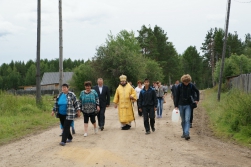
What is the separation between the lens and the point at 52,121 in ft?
59.4

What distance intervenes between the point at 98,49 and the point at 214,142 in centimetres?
2953

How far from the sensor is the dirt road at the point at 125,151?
8320mm

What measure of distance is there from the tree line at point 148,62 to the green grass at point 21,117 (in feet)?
56.3

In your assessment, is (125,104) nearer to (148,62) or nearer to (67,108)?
(67,108)

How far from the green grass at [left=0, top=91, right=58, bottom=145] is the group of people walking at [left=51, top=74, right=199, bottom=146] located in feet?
8.39

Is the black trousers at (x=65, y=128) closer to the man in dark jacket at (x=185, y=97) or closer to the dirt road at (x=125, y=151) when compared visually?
the dirt road at (x=125, y=151)

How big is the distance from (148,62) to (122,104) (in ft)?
156

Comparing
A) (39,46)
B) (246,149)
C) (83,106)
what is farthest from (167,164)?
(39,46)

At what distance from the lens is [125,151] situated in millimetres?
9516

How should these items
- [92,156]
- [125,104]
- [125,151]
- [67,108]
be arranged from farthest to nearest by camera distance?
[125,104] < [67,108] < [125,151] < [92,156]

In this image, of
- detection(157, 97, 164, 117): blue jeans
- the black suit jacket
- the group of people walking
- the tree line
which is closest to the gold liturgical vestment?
the group of people walking

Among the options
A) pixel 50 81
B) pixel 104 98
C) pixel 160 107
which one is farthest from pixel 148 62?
pixel 50 81

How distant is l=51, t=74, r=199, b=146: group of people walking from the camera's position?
440 inches

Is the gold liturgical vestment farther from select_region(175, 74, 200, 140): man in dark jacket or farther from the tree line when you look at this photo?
the tree line
